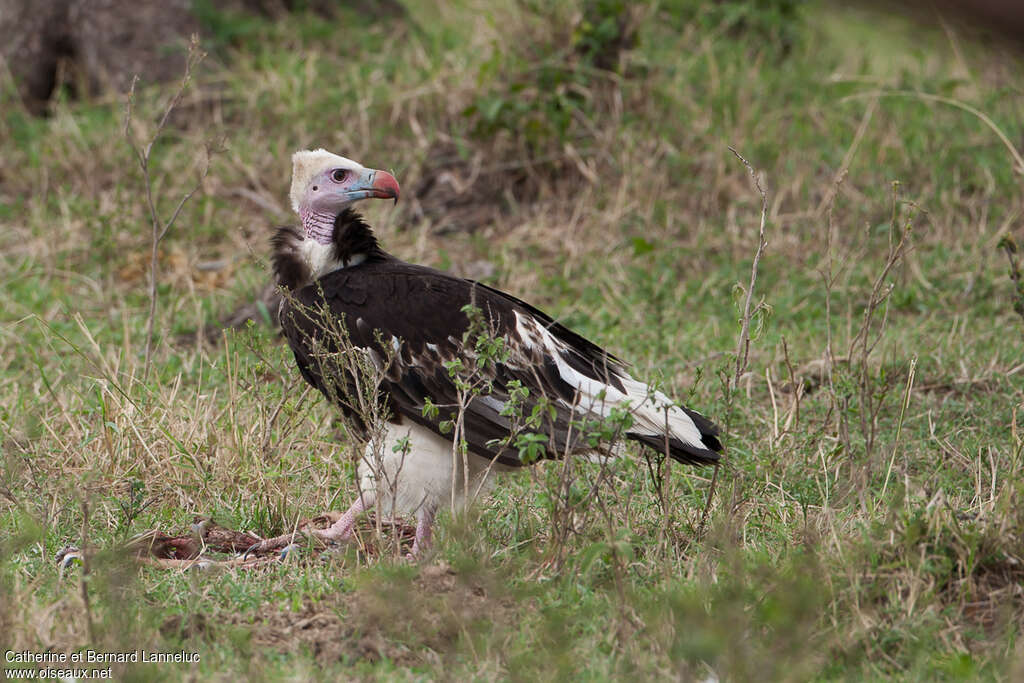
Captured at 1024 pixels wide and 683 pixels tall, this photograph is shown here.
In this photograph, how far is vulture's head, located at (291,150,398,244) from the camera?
3.93 metres

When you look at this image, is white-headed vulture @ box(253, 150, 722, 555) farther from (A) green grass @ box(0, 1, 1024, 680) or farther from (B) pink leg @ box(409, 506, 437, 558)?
(A) green grass @ box(0, 1, 1024, 680)

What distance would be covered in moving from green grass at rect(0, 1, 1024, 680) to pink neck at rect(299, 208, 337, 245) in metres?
0.36

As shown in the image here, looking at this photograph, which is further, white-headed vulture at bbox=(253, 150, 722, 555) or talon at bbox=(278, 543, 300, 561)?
white-headed vulture at bbox=(253, 150, 722, 555)

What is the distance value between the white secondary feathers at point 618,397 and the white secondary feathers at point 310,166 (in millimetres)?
815

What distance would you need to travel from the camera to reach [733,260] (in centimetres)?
621

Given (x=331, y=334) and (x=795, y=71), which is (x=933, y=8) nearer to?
(x=331, y=334)

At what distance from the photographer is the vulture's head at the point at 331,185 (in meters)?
3.93

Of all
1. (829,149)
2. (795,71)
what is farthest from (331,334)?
(795,71)


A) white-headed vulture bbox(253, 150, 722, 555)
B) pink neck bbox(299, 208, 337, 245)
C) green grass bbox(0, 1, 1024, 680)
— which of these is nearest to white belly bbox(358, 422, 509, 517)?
white-headed vulture bbox(253, 150, 722, 555)

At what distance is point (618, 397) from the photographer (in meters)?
3.54

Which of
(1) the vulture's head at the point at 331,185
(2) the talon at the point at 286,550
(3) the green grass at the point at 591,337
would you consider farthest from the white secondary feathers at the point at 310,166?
(2) the talon at the point at 286,550

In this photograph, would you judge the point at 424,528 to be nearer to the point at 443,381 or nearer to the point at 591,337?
the point at 443,381

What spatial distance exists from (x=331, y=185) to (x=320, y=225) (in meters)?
0.14

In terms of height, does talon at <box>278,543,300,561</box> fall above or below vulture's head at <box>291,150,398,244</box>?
below
